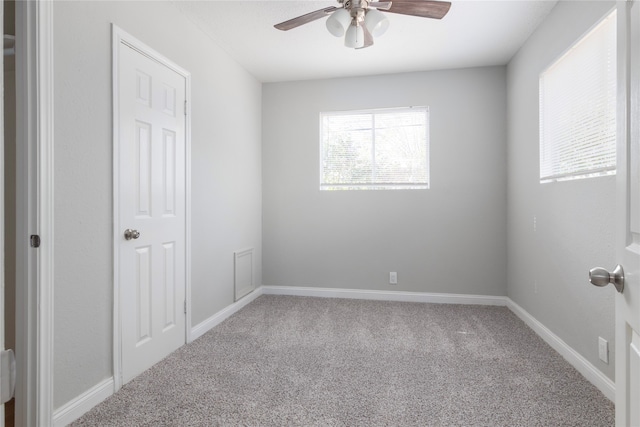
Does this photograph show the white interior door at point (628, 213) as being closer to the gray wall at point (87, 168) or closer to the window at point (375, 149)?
the gray wall at point (87, 168)

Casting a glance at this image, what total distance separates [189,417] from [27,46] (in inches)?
76.1

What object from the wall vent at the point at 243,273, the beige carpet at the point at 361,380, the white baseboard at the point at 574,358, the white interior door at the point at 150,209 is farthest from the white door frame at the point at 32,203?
the white baseboard at the point at 574,358

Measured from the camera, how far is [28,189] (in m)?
1.66

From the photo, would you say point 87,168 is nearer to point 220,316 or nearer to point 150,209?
point 150,209

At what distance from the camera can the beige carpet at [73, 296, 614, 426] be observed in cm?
187

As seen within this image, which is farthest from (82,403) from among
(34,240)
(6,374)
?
(6,374)

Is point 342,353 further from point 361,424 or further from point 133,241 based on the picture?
point 133,241

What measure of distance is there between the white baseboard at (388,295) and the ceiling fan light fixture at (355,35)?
2.76m

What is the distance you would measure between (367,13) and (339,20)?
0.56 feet

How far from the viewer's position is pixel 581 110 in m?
2.37

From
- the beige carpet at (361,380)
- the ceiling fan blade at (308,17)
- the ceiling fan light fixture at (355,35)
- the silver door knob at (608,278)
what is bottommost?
the beige carpet at (361,380)

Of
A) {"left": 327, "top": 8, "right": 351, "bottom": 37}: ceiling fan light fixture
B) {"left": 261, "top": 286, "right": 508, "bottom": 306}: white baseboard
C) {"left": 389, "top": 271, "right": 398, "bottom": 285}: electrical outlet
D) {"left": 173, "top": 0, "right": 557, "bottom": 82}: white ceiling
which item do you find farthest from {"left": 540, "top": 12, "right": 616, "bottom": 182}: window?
{"left": 389, "top": 271, "right": 398, "bottom": 285}: electrical outlet

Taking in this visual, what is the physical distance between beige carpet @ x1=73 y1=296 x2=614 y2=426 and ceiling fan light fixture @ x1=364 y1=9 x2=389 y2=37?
6.99ft

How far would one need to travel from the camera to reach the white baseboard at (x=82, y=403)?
1.80 metres
